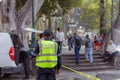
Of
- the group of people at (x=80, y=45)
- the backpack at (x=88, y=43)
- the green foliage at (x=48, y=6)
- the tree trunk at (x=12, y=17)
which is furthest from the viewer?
the green foliage at (x=48, y=6)

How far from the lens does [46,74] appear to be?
25.9 feet

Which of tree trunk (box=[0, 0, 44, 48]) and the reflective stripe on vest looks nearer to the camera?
the reflective stripe on vest

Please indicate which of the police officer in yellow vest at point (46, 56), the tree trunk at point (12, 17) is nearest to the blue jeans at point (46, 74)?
the police officer in yellow vest at point (46, 56)

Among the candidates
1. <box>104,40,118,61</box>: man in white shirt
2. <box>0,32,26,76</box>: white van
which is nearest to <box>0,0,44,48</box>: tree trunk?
<box>104,40,118,61</box>: man in white shirt

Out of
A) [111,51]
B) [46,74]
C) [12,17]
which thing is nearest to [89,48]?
[111,51]

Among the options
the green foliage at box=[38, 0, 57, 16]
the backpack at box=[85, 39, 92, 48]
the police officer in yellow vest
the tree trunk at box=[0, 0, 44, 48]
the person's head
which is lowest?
the police officer in yellow vest

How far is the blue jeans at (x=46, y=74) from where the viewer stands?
7785mm

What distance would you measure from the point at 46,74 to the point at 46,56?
42 centimetres

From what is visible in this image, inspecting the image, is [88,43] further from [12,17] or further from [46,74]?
[46,74]

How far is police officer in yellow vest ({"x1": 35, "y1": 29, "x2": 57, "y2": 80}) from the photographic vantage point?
776cm

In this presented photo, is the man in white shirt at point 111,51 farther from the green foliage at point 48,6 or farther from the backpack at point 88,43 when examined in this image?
the green foliage at point 48,6

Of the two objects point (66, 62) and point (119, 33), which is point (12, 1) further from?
point (119, 33)

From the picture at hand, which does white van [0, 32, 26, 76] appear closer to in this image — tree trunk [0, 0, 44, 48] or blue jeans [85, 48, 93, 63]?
tree trunk [0, 0, 44, 48]

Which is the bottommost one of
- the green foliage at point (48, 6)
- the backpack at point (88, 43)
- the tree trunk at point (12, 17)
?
the backpack at point (88, 43)
